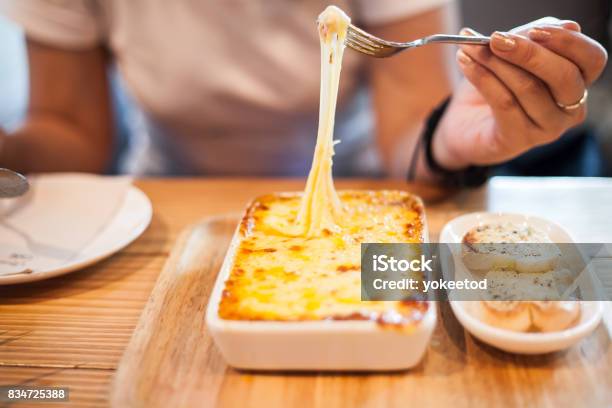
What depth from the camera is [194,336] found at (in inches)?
33.5

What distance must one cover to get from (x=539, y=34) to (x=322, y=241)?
46 centimetres

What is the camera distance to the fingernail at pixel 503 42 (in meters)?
0.83

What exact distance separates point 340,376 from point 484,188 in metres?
0.70

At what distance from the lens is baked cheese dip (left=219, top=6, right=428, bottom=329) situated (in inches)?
29.5

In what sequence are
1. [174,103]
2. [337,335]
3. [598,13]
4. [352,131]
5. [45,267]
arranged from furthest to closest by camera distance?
[598,13] < [352,131] < [174,103] < [45,267] < [337,335]

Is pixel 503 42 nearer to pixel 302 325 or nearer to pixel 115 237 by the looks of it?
pixel 302 325

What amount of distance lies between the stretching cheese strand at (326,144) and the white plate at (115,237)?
342mm

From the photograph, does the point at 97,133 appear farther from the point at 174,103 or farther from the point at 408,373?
the point at 408,373

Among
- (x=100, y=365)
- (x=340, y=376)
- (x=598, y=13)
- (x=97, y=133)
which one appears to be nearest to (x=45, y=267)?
(x=100, y=365)

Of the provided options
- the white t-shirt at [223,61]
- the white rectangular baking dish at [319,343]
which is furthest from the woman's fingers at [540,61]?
the white t-shirt at [223,61]

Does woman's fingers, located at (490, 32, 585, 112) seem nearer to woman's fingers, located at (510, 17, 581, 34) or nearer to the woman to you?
woman's fingers, located at (510, 17, 581, 34)

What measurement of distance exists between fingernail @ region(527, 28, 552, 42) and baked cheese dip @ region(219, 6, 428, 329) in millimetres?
285

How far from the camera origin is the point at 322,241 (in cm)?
93

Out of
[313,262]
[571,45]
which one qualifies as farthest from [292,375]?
[571,45]
